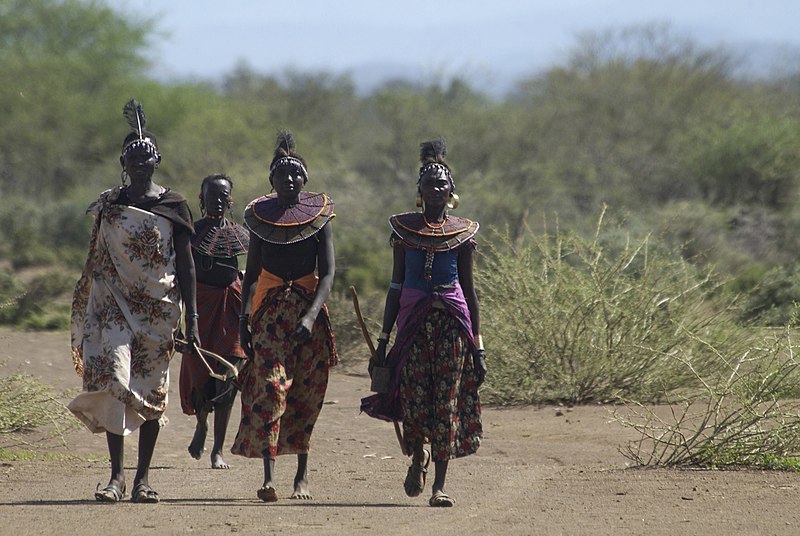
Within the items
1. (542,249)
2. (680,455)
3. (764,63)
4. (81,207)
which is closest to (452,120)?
(81,207)

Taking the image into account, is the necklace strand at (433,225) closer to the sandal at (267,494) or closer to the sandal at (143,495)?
the sandal at (267,494)

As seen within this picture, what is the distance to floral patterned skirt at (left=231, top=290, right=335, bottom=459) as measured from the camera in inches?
253

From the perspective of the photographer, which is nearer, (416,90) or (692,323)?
(692,323)

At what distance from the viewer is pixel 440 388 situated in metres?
6.51

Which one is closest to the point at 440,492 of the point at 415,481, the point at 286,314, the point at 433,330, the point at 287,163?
the point at 415,481

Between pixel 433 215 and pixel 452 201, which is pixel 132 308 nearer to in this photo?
pixel 433 215

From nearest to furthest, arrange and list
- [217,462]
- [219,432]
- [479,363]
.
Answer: [479,363] < [217,462] < [219,432]

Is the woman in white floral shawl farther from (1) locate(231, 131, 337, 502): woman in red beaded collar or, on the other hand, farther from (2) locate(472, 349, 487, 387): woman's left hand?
(2) locate(472, 349, 487, 387): woman's left hand

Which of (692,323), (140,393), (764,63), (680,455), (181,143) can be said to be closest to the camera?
(140,393)

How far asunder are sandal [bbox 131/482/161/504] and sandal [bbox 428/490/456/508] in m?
1.32

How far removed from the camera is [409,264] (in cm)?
657

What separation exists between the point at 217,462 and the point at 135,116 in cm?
244

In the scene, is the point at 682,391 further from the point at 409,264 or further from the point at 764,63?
the point at 764,63

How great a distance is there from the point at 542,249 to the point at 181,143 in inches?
747
